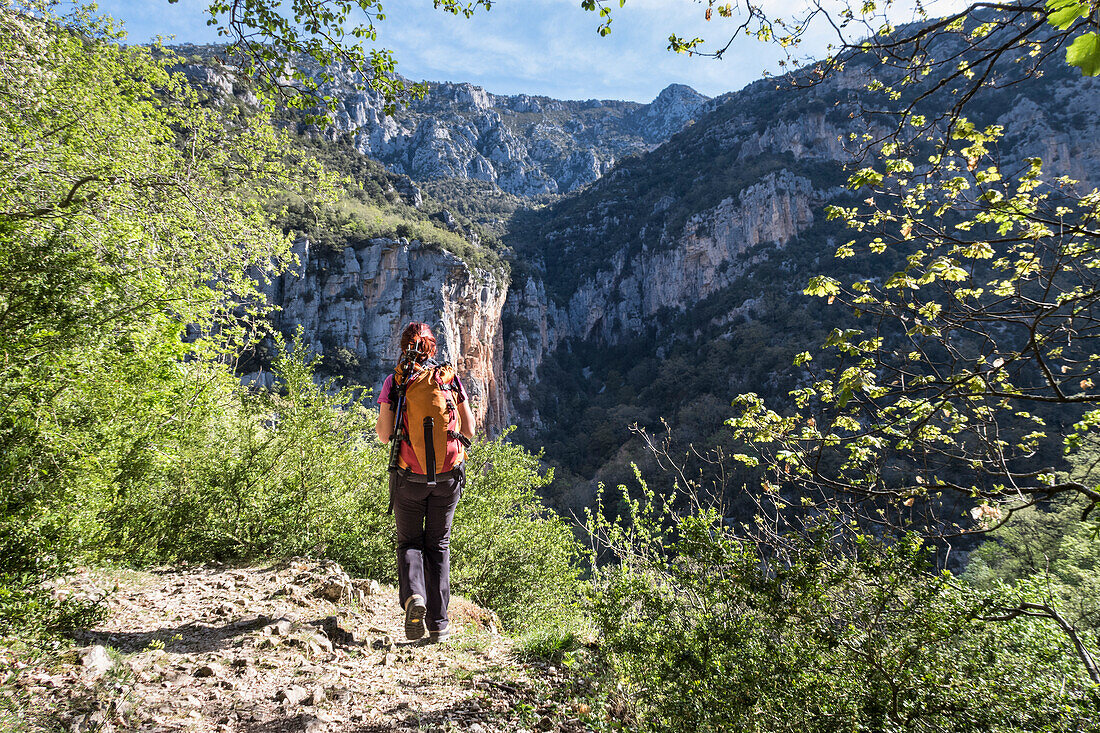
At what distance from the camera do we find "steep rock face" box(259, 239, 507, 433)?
1484 inches

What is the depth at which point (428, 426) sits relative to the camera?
282 centimetres

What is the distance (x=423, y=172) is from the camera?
78875 millimetres

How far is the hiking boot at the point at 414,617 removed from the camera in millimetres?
2703

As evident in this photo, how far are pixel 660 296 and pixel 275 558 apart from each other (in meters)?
64.6

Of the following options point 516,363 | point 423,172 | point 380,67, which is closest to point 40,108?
point 380,67

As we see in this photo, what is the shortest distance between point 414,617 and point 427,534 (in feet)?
1.57

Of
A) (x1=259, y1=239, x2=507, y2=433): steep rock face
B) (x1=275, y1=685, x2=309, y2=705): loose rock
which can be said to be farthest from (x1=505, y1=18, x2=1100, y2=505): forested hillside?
(x1=275, y1=685, x2=309, y2=705): loose rock

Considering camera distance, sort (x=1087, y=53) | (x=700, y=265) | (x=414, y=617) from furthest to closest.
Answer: (x=700, y=265), (x=414, y=617), (x=1087, y=53)

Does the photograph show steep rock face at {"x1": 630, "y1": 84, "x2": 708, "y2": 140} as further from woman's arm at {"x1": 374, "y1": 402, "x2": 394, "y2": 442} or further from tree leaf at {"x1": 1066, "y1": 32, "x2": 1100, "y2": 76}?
tree leaf at {"x1": 1066, "y1": 32, "x2": 1100, "y2": 76}

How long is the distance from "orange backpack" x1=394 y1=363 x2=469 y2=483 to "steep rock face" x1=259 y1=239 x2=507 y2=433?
120 ft

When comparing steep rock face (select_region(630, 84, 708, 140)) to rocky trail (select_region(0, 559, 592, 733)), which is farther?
steep rock face (select_region(630, 84, 708, 140))

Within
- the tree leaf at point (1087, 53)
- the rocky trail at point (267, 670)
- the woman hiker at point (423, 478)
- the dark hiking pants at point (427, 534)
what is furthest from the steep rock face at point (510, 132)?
the tree leaf at point (1087, 53)

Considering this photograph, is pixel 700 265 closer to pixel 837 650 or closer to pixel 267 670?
pixel 837 650

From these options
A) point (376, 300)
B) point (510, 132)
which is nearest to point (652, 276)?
point (376, 300)
